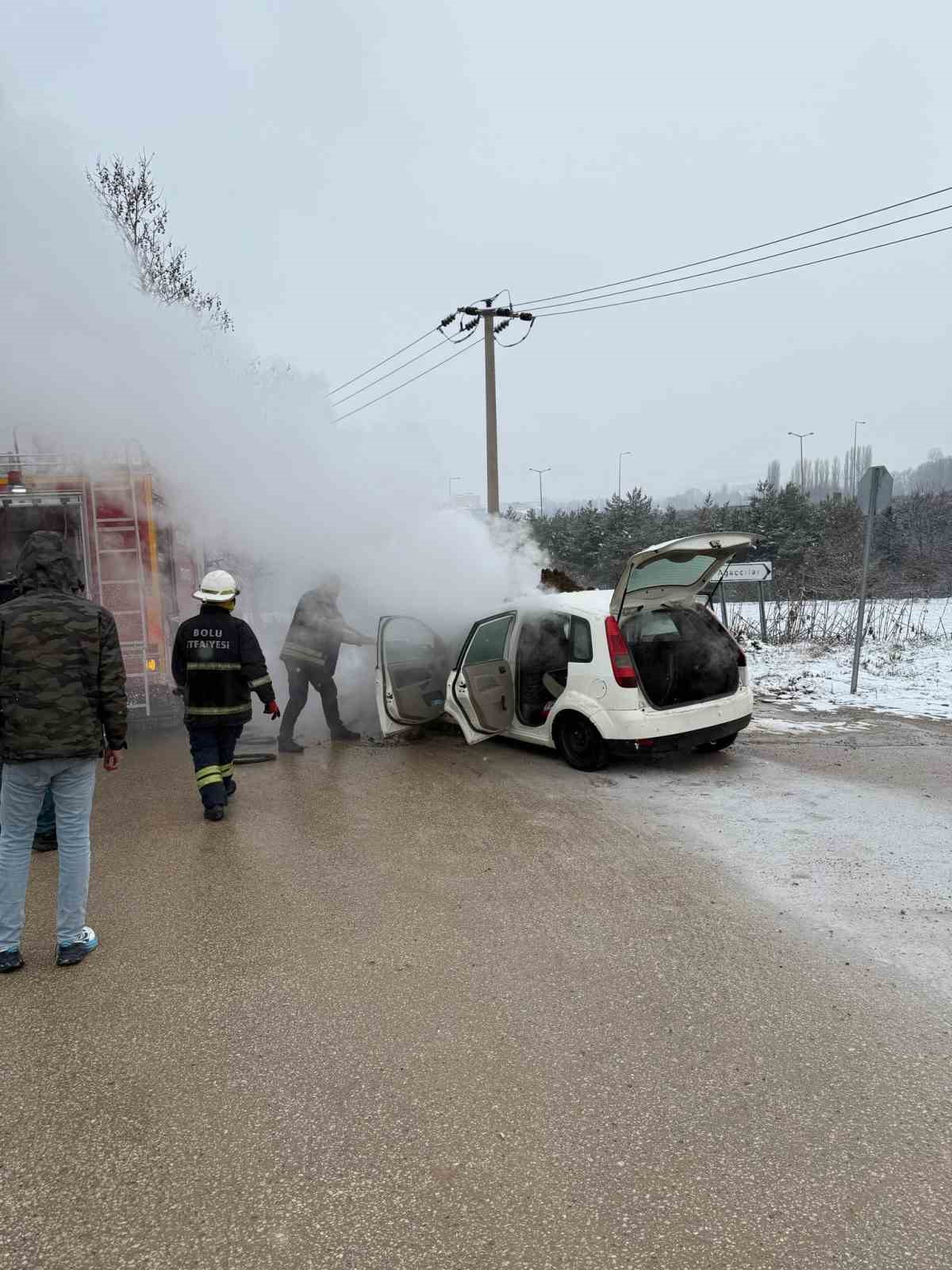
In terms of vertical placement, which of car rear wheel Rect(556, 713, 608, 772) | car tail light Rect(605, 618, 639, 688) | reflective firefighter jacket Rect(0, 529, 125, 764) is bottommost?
car rear wheel Rect(556, 713, 608, 772)

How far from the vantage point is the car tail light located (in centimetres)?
616

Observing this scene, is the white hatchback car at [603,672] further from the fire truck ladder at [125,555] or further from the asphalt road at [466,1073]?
the fire truck ladder at [125,555]

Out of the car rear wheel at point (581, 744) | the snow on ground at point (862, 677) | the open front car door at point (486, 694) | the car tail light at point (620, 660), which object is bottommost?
the snow on ground at point (862, 677)

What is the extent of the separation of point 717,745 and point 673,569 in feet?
5.47

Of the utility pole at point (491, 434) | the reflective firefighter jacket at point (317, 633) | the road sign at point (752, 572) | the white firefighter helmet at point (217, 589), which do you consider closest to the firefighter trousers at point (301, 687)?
the reflective firefighter jacket at point (317, 633)

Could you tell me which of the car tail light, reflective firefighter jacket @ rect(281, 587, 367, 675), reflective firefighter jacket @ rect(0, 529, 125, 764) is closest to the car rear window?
the car tail light

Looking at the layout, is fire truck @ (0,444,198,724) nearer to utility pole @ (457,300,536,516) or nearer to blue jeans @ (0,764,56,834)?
blue jeans @ (0,764,56,834)

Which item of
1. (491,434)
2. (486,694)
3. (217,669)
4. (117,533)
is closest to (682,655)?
(486,694)

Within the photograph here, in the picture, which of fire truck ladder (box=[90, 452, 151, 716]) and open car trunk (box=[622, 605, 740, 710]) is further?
fire truck ladder (box=[90, 452, 151, 716])

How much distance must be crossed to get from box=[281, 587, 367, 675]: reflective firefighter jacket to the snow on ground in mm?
4482

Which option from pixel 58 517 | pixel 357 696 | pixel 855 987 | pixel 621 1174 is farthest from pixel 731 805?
pixel 58 517

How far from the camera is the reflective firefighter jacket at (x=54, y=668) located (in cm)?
350

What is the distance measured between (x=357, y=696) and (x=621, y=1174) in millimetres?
7476

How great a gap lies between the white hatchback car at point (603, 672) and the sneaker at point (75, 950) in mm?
3799
